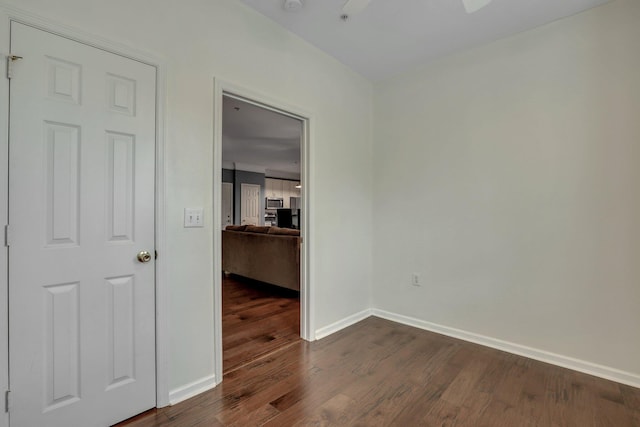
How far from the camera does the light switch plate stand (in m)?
1.87

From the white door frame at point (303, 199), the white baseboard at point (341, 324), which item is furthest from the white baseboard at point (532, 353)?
the white door frame at point (303, 199)

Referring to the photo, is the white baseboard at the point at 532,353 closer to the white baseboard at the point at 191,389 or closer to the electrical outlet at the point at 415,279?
the electrical outlet at the point at 415,279

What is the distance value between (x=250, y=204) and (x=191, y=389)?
7161 millimetres

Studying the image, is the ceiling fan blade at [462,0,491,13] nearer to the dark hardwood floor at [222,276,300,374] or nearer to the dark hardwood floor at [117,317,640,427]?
the dark hardwood floor at [117,317,640,427]

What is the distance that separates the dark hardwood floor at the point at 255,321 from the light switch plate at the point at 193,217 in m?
1.09

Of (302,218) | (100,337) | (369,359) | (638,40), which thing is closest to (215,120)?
(302,218)

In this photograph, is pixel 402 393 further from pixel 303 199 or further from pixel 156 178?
pixel 156 178

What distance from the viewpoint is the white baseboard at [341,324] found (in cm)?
279

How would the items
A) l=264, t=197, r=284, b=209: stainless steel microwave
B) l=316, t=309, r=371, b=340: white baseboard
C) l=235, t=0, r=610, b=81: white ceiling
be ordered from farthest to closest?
1. l=264, t=197, r=284, b=209: stainless steel microwave
2. l=316, t=309, r=371, b=340: white baseboard
3. l=235, t=0, r=610, b=81: white ceiling

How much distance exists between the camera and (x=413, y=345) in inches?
104

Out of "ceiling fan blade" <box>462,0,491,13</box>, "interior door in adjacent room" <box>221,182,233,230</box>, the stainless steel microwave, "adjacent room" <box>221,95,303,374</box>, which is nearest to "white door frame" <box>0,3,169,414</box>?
"adjacent room" <box>221,95,303,374</box>

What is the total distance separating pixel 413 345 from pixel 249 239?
2.87m

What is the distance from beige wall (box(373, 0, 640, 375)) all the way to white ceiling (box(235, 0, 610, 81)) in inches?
6.4

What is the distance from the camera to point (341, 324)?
9.85 feet
